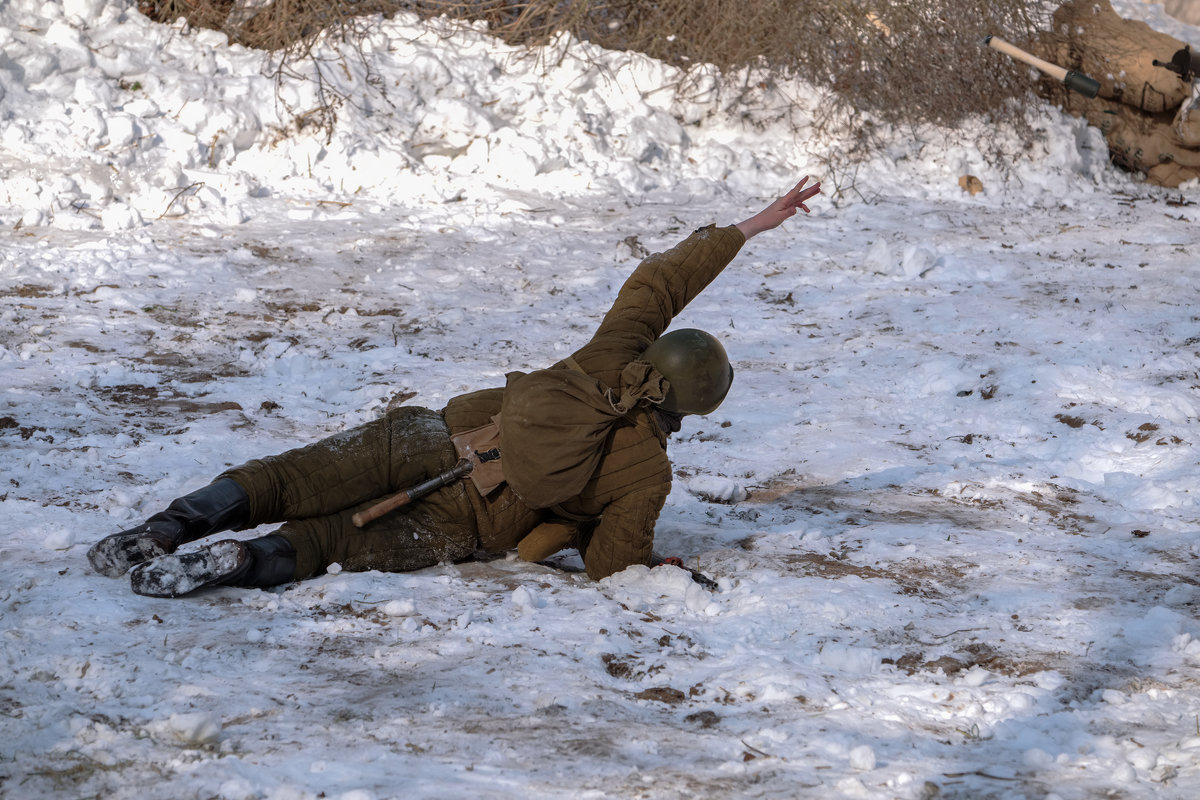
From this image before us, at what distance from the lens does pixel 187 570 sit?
3.33m

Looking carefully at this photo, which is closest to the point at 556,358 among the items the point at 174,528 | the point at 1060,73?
the point at 174,528

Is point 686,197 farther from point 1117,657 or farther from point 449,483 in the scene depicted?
point 1117,657

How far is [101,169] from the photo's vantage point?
26.5 ft

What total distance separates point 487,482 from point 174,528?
1.00m

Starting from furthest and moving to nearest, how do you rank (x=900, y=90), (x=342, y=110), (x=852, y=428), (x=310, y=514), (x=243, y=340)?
(x=900, y=90)
(x=342, y=110)
(x=243, y=340)
(x=852, y=428)
(x=310, y=514)

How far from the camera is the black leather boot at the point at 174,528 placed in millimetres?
3400

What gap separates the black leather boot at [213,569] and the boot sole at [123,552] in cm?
8

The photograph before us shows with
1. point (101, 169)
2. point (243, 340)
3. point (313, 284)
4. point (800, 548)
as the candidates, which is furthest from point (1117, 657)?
point (101, 169)

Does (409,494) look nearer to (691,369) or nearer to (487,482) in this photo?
(487,482)

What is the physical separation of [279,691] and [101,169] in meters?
6.41

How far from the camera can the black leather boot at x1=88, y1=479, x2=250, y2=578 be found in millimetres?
3400

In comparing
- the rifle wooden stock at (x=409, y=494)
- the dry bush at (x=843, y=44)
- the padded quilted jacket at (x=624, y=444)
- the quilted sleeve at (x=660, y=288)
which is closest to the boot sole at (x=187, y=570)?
the rifle wooden stock at (x=409, y=494)

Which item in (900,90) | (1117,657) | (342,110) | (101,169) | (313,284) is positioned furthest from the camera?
(900,90)

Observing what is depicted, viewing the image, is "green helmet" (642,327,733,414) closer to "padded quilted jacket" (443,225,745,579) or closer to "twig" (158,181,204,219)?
"padded quilted jacket" (443,225,745,579)
